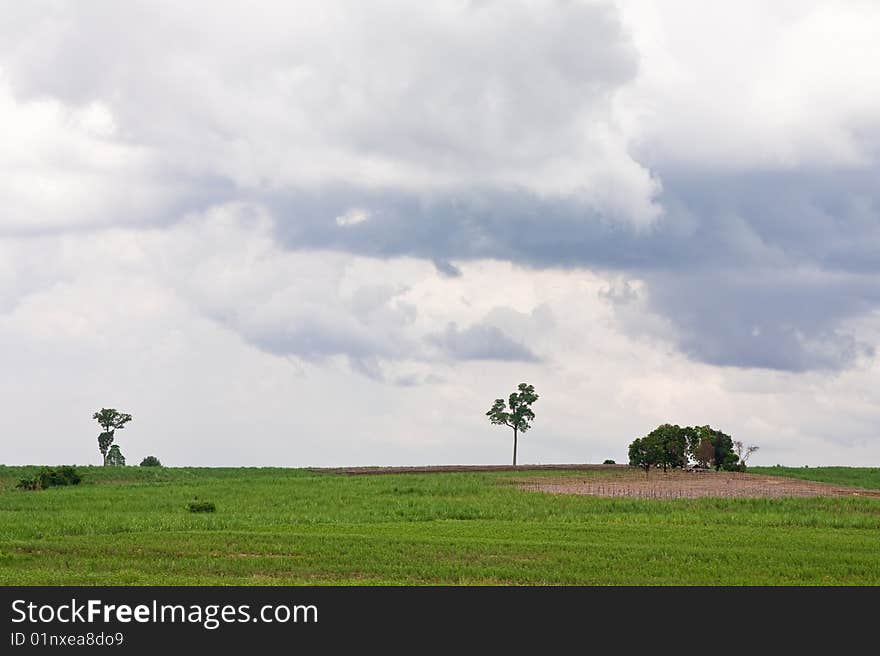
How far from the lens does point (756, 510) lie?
57.8 meters

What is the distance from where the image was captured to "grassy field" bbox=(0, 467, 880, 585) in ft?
103

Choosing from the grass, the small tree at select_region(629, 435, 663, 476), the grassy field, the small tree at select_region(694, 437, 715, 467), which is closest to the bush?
the grassy field

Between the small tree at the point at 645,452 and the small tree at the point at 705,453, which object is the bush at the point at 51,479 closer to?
the small tree at the point at 645,452

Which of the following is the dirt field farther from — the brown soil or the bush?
the bush

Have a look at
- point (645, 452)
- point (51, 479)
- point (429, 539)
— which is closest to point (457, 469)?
point (645, 452)

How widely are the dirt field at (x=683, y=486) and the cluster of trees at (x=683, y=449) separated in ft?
14.2

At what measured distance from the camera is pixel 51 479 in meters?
83.6

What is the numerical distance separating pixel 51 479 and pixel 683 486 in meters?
47.4

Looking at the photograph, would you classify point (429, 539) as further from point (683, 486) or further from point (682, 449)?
point (682, 449)

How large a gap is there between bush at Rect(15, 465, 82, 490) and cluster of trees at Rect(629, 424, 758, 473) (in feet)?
161

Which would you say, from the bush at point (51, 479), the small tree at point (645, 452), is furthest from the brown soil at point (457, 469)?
the bush at point (51, 479)
